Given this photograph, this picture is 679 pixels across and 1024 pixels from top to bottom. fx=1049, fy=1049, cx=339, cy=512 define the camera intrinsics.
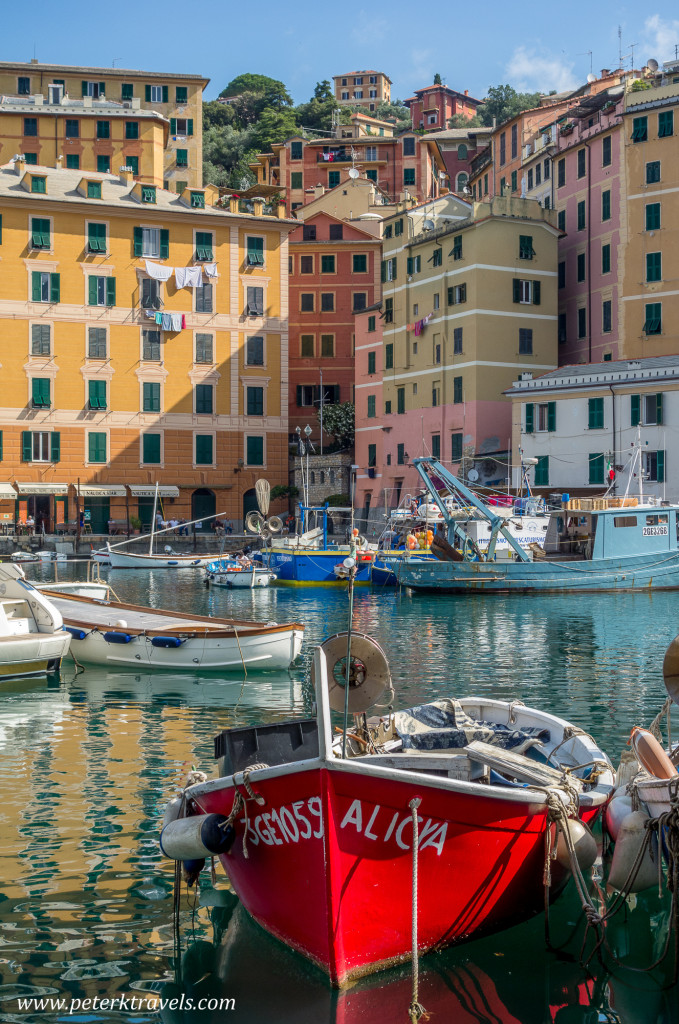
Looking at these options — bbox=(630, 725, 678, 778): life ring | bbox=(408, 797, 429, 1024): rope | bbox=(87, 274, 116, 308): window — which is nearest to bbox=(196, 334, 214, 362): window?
bbox=(87, 274, 116, 308): window

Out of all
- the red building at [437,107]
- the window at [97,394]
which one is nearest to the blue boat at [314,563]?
the window at [97,394]

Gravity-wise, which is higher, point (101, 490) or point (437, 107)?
point (437, 107)

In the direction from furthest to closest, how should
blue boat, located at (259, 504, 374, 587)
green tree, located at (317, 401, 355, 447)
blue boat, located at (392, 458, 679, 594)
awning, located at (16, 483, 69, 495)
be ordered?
green tree, located at (317, 401, 355, 447) → awning, located at (16, 483, 69, 495) → blue boat, located at (259, 504, 374, 587) → blue boat, located at (392, 458, 679, 594)

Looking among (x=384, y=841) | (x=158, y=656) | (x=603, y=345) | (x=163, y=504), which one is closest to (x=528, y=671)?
(x=158, y=656)

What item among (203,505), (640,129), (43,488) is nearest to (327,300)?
(203,505)

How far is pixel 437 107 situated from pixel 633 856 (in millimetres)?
110010

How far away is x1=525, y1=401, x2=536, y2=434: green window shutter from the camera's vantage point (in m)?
48.2

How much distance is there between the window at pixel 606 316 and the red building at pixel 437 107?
205 feet

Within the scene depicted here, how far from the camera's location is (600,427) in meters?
46.0

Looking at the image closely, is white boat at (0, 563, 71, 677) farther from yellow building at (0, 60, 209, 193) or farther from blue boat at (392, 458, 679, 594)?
yellow building at (0, 60, 209, 193)

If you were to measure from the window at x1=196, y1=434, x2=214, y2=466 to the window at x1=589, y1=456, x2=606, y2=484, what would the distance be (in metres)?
22.3

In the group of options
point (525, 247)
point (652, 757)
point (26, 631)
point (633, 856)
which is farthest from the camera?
point (525, 247)

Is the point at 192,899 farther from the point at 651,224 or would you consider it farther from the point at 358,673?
the point at 651,224

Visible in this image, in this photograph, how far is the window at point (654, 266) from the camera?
4956 centimetres
